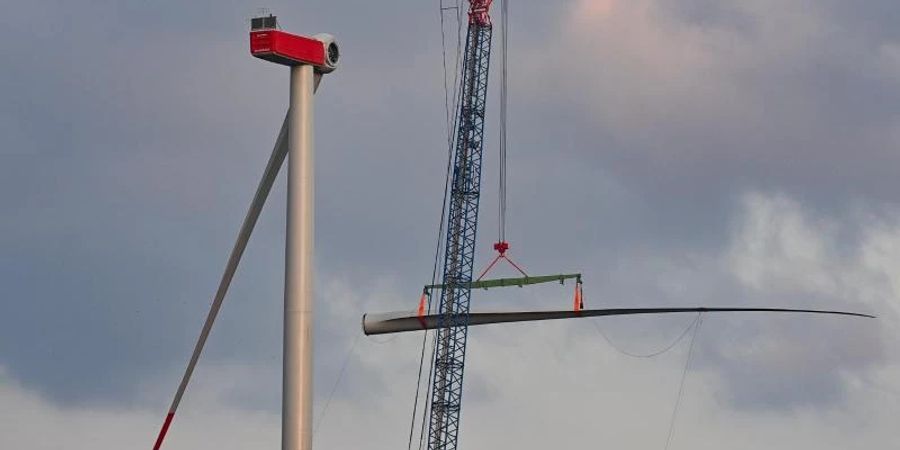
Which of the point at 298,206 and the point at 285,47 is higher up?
the point at 285,47

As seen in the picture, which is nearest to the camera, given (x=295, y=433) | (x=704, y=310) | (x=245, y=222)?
(x=295, y=433)

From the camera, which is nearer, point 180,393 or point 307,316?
point 307,316

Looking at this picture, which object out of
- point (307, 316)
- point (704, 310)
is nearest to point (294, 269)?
point (307, 316)

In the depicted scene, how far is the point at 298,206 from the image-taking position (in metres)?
132

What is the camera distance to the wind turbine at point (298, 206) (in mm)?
128625

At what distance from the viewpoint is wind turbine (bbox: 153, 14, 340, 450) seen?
12862 centimetres

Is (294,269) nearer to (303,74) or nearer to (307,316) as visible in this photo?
(307,316)

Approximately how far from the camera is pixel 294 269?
130750 mm

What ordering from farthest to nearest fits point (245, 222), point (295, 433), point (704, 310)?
point (704, 310) → point (245, 222) → point (295, 433)

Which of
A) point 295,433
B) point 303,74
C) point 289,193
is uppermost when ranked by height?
point 303,74

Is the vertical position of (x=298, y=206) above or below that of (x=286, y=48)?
below

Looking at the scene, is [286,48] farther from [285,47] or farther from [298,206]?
[298,206]

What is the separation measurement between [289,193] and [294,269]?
582 centimetres

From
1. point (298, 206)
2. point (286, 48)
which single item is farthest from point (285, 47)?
point (298, 206)
